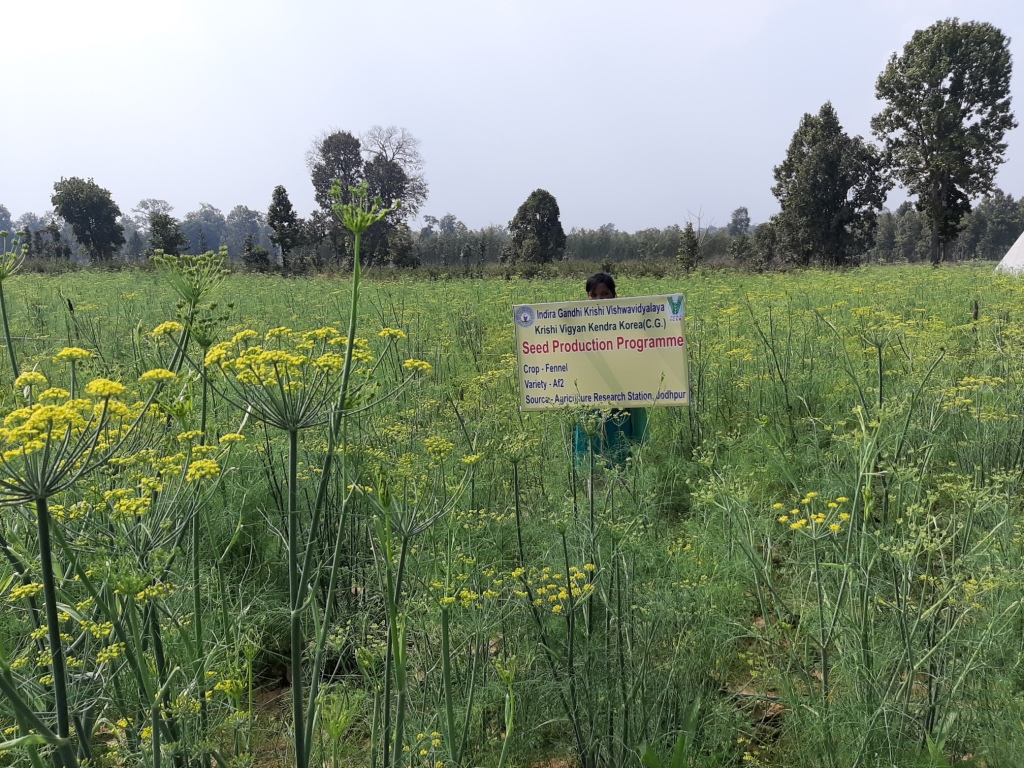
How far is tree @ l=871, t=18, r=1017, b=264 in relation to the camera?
35.1 meters

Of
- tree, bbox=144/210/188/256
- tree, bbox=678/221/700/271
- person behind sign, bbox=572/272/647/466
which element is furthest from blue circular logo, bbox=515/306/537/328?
tree, bbox=144/210/188/256

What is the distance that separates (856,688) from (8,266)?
312cm

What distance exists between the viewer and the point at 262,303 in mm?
11484

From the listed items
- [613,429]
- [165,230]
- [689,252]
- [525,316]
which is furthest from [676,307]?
[165,230]

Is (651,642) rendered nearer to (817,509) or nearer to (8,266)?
(817,509)

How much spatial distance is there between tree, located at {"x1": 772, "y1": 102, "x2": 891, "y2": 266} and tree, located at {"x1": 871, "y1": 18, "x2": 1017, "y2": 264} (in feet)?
6.71

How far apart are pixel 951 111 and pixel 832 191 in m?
7.19

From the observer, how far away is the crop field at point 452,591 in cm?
149

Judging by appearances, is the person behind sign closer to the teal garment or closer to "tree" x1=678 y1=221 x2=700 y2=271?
the teal garment

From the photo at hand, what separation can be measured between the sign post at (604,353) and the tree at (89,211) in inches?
1907

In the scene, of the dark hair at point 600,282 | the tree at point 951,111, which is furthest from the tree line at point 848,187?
the dark hair at point 600,282

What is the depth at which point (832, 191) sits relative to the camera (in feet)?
122

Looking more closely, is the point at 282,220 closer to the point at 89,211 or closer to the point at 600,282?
the point at 89,211

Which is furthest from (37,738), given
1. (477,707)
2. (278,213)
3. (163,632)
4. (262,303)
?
(278,213)
